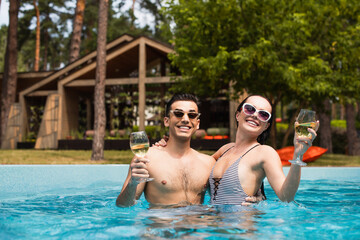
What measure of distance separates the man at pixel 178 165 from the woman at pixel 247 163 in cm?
18

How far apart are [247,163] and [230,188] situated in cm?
29

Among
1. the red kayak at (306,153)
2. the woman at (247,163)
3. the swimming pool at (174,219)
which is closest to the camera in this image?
the swimming pool at (174,219)

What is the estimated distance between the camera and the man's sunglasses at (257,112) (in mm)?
3344

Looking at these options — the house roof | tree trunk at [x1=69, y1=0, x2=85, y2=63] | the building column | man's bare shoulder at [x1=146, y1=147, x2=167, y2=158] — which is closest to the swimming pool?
man's bare shoulder at [x1=146, y1=147, x2=167, y2=158]

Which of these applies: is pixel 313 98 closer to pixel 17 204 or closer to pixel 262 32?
pixel 262 32

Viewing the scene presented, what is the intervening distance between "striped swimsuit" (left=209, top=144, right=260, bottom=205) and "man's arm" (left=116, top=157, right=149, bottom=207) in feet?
2.33

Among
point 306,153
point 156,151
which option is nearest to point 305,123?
point 156,151

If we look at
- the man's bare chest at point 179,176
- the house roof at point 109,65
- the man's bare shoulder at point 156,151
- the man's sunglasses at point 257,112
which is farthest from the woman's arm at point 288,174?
the house roof at point 109,65

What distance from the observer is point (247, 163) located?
3.39 m

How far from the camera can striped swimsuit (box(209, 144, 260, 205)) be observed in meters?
3.42

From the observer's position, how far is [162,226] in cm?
317

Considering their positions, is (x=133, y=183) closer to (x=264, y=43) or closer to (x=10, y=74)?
(x=264, y=43)

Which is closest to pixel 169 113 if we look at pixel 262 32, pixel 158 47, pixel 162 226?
pixel 162 226

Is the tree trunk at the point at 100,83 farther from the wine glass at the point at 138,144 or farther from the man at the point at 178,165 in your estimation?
the wine glass at the point at 138,144
